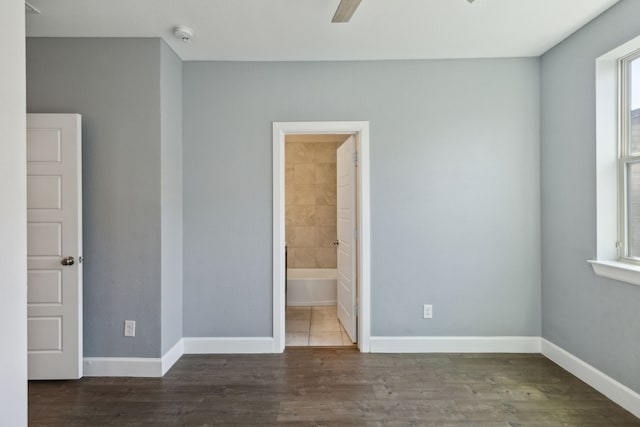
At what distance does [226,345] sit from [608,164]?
3.40 metres

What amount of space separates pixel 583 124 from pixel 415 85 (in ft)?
4.46

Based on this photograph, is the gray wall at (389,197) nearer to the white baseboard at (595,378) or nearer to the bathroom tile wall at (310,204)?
the white baseboard at (595,378)

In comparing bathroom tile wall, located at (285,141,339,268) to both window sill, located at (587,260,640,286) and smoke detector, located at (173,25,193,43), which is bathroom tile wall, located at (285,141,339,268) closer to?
smoke detector, located at (173,25,193,43)

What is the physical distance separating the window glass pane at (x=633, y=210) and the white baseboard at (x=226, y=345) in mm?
2899

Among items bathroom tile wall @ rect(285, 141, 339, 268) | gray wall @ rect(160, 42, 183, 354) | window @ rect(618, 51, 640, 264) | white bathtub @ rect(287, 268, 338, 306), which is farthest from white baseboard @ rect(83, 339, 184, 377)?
window @ rect(618, 51, 640, 264)

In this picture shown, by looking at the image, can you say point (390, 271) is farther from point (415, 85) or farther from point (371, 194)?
point (415, 85)

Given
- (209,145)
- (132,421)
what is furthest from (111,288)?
(209,145)

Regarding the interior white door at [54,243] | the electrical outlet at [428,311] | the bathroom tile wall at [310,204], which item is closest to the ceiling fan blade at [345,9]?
the interior white door at [54,243]

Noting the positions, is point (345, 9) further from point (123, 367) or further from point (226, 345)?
point (123, 367)

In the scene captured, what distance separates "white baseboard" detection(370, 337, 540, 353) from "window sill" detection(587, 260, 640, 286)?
1030 millimetres

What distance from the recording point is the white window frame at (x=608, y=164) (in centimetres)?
261

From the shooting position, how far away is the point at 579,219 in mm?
2830

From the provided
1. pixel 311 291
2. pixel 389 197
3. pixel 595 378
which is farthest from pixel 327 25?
pixel 311 291

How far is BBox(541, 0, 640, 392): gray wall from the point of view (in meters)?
2.41
